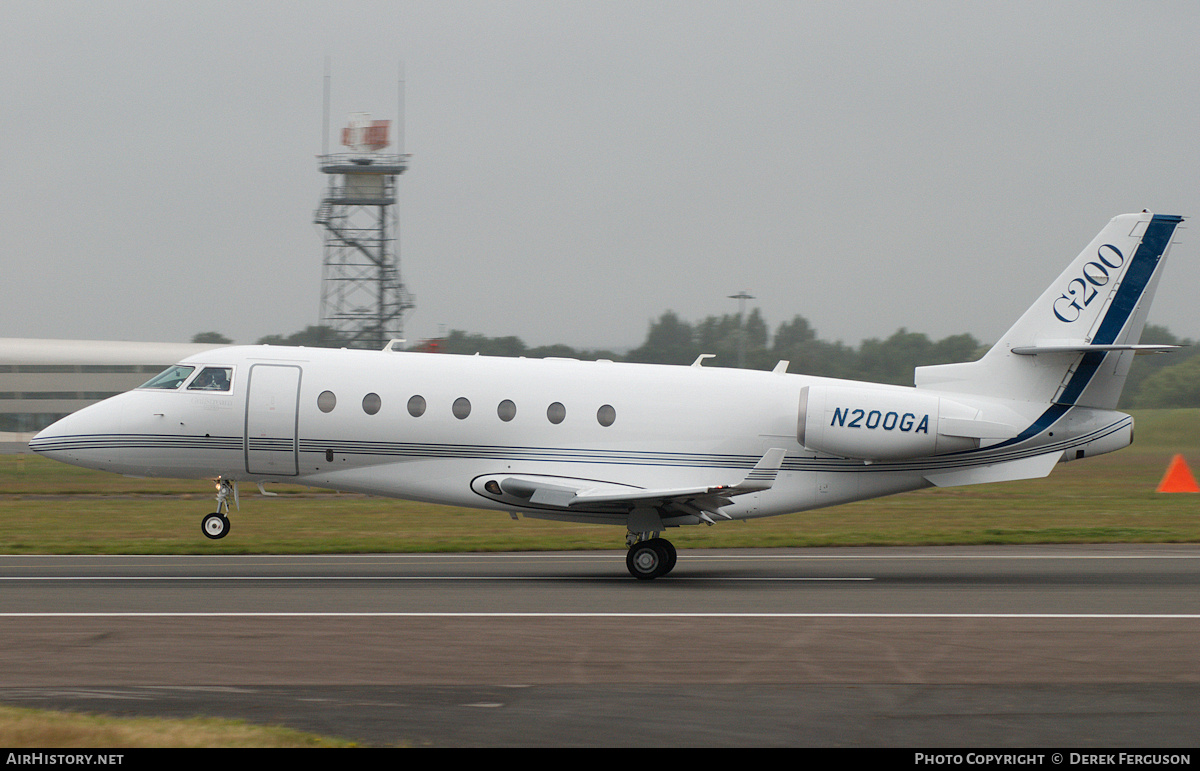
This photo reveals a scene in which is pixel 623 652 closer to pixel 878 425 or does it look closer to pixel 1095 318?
pixel 878 425

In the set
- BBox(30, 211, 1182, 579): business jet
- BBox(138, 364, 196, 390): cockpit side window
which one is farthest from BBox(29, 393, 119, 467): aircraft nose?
BBox(138, 364, 196, 390): cockpit side window

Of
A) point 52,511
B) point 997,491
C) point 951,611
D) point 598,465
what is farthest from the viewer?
point 997,491

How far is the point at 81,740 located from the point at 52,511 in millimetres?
23275

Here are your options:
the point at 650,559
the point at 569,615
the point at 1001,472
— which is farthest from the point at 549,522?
the point at 569,615

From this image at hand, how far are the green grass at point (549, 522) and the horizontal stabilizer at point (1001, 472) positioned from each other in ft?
16.1

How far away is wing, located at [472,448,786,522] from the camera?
15047 mm

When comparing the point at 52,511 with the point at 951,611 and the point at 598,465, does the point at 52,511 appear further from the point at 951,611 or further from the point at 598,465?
the point at 951,611

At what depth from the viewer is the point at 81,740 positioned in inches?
273

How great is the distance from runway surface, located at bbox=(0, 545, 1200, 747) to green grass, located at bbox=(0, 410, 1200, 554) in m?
3.88

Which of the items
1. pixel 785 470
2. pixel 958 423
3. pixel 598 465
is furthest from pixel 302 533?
pixel 958 423

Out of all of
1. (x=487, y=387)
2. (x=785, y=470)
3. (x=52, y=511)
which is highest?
(x=487, y=387)

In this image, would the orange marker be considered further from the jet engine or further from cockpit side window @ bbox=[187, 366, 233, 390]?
cockpit side window @ bbox=[187, 366, 233, 390]

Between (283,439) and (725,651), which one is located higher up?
(283,439)

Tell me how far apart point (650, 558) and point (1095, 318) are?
23.8 feet
